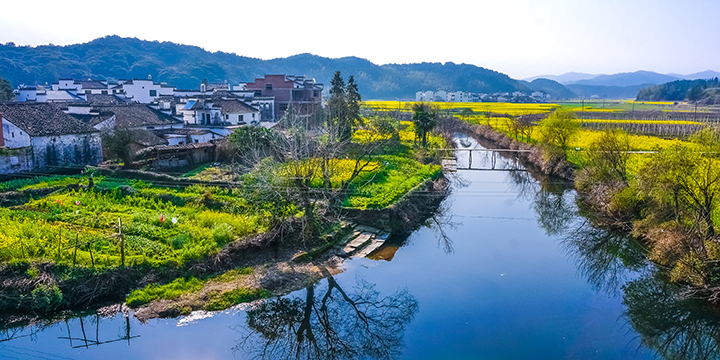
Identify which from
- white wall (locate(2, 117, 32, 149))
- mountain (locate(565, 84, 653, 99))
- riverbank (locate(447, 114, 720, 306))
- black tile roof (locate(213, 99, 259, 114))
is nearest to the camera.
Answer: riverbank (locate(447, 114, 720, 306))

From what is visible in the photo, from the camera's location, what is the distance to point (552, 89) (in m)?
172

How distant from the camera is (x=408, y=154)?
107 ft

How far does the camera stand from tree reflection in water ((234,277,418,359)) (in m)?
11.4

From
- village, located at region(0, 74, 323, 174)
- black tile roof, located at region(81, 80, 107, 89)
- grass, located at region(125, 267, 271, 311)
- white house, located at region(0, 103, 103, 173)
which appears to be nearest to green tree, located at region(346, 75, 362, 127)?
village, located at region(0, 74, 323, 174)

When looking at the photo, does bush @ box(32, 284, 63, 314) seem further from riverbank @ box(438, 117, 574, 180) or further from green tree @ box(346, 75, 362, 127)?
riverbank @ box(438, 117, 574, 180)

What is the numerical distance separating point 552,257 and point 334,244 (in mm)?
8292

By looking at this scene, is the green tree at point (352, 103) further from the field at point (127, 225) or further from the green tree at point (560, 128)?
the field at point (127, 225)

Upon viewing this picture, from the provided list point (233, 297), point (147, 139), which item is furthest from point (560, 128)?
point (147, 139)

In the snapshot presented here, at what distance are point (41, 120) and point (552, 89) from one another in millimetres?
175393

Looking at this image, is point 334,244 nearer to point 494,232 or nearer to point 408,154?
point 494,232

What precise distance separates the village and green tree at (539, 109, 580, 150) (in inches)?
771

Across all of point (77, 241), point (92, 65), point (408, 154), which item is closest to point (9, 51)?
point (92, 65)

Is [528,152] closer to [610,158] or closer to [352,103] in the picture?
[610,158]

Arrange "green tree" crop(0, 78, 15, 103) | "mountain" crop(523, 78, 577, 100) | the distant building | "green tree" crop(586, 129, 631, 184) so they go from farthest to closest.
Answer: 1. "mountain" crop(523, 78, 577, 100)
2. "green tree" crop(0, 78, 15, 103)
3. the distant building
4. "green tree" crop(586, 129, 631, 184)
